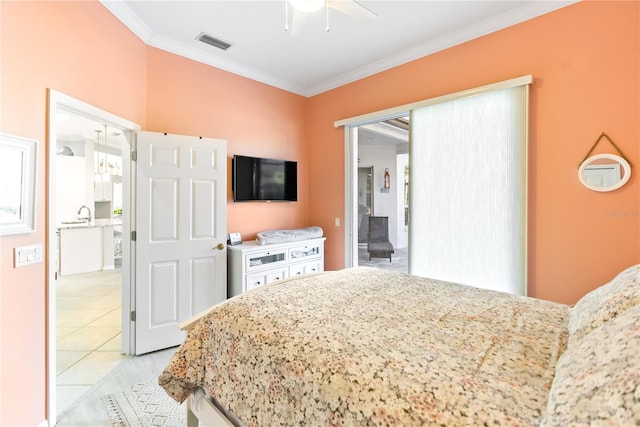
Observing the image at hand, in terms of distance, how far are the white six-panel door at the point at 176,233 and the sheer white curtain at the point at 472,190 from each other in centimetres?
206

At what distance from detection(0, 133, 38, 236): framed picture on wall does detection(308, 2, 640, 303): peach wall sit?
327 cm

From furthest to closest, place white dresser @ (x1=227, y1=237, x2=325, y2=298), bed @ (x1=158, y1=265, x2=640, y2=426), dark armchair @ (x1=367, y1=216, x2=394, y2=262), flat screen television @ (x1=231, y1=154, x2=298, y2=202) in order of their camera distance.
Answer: dark armchair @ (x1=367, y1=216, x2=394, y2=262) → flat screen television @ (x1=231, y1=154, x2=298, y2=202) → white dresser @ (x1=227, y1=237, x2=325, y2=298) → bed @ (x1=158, y1=265, x2=640, y2=426)

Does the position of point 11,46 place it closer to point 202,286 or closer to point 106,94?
point 106,94

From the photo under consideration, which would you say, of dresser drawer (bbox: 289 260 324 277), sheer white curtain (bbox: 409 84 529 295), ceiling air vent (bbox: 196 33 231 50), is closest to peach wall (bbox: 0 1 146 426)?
ceiling air vent (bbox: 196 33 231 50)

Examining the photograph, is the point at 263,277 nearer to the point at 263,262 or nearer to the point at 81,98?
the point at 263,262

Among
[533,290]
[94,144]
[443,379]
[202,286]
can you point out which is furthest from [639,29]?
[94,144]

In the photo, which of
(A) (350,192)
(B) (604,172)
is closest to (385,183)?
(A) (350,192)

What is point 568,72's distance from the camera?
2188mm

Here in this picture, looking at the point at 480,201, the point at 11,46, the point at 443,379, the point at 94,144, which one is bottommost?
the point at 443,379

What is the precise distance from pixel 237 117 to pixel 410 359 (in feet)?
10.7

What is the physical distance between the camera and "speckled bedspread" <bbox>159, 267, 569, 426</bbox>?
2.66 feet

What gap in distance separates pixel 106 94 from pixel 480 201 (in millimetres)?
3252

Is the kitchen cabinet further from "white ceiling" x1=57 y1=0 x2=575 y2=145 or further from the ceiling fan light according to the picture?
the ceiling fan light

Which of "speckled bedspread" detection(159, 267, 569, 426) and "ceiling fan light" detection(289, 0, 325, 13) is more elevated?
"ceiling fan light" detection(289, 0, 325, 13)
